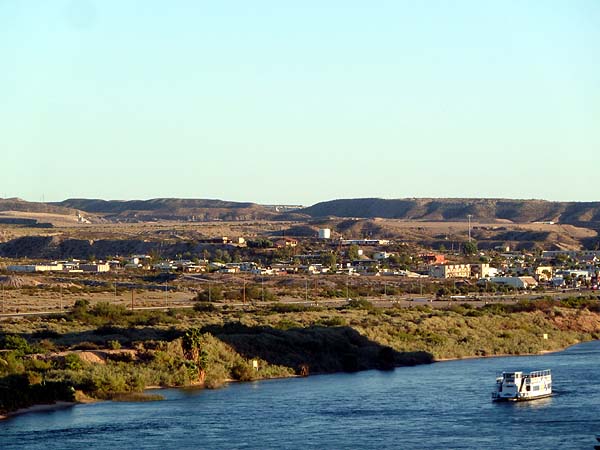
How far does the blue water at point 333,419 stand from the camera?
40062mm

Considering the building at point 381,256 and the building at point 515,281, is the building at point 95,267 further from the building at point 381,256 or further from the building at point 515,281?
the building at point 515,281

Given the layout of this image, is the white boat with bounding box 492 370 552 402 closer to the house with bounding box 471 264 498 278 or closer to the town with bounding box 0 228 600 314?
the town with bounding box 0 228 600 314

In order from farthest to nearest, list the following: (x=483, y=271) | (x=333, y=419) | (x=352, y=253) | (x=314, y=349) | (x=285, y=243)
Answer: (x=285, y=243), (x=352, y=253), (x=483, y=271), (x=314, y=349), (x=333, y=419)

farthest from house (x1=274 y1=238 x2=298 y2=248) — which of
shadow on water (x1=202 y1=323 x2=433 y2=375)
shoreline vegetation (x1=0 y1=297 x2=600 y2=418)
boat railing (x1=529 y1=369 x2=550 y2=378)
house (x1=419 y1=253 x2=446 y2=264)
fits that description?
boat railing (x1=529 y1=369 x2=550 y2=378)

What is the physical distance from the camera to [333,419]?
44594 mm

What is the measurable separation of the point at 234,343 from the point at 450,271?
89382 mm

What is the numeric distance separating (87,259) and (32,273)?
5206 centimetres

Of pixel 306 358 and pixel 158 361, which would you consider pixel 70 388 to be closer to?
pixel 158 361

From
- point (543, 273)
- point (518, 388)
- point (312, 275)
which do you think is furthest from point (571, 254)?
point (518, 388)

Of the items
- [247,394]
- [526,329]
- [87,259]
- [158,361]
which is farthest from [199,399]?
[87,259]

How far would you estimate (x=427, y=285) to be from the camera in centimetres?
12562

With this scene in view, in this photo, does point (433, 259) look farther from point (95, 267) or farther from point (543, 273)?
point (95, 267)

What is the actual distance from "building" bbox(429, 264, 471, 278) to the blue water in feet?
291

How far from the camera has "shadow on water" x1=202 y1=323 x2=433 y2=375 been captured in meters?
60.2
